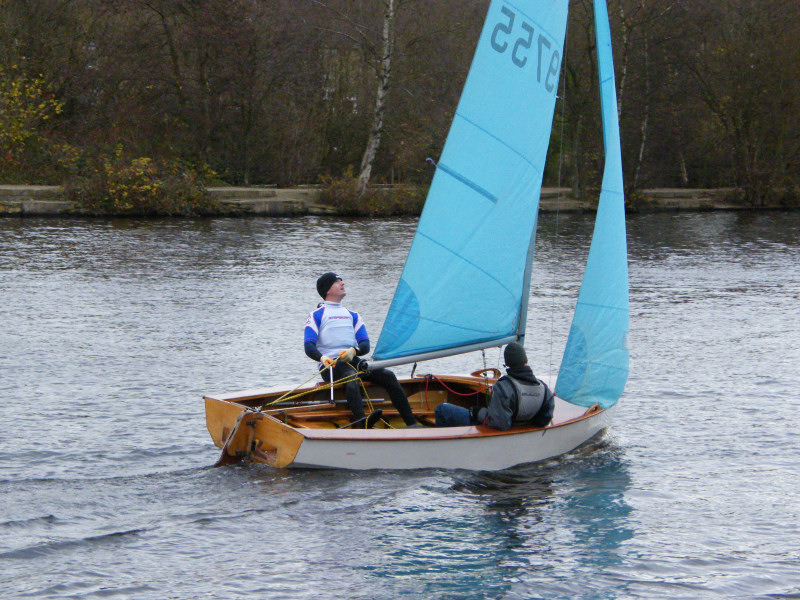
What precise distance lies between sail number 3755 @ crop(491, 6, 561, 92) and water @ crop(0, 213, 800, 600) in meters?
3.27

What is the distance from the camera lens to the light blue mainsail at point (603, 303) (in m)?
8.86

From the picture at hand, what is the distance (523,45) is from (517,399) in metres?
2.87

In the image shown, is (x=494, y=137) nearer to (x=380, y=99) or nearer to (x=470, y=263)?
(x=470, y=263)

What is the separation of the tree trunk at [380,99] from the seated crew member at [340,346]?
24.3 metres

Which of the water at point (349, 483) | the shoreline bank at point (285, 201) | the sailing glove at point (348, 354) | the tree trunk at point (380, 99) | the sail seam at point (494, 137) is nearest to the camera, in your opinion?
the water at point (349, 483)

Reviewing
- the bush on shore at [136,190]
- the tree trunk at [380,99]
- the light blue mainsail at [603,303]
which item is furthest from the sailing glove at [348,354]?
the tree trunk at [380,99]

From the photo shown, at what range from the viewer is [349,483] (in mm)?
7637

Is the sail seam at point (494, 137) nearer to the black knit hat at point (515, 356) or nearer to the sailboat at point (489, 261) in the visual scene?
the sailboat at point (489, 261)

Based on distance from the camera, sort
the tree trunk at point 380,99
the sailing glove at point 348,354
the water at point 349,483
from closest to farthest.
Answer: the water at point 349,483 < the sailing glove at point 348,354 < the tree trunk at point 380,99

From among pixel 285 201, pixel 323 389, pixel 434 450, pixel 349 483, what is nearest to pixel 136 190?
pixel 285 201

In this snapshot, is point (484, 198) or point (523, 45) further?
point (484, 198)

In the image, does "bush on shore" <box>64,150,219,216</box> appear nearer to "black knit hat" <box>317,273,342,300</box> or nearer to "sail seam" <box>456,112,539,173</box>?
"black knit hat" <box>317,273,342,300</box>

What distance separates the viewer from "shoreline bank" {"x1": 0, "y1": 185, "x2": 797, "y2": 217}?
28.2m

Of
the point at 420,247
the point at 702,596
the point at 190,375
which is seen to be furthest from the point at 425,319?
the point at 190,375
